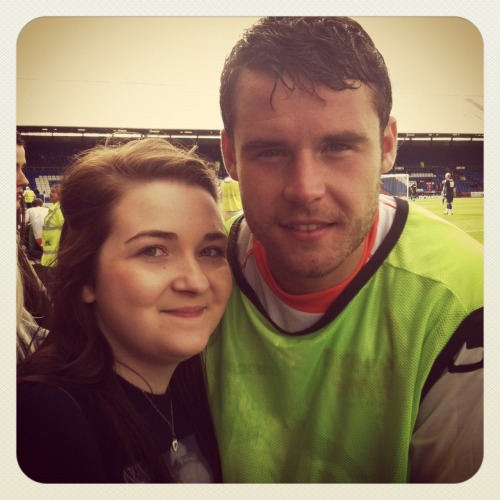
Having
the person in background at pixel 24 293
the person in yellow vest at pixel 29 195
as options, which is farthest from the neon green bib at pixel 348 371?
the person in yellow vest at pixel 29 195

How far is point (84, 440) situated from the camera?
129 cm

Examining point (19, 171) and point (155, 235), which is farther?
point (19, 171)

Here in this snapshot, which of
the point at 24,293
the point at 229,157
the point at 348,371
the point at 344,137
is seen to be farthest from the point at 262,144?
the point at 24,293

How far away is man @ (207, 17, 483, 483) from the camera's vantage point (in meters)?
1.30

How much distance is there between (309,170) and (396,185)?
0.83 ft

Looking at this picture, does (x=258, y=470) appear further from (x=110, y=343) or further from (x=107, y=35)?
(x=107, y=35)

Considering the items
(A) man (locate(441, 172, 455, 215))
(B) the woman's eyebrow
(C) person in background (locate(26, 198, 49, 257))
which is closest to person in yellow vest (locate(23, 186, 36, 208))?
(C) person in background (locate(26, 198, 49, 257))

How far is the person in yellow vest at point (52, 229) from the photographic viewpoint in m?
1.36

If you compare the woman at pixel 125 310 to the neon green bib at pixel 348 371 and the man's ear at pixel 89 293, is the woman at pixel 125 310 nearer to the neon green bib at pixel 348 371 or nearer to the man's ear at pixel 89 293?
the man's ear at pixel 89 293

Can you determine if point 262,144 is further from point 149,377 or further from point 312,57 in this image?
point 149,377

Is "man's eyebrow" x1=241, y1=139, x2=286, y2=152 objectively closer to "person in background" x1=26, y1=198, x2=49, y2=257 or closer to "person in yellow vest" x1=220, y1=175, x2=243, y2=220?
"person in yellow vest" x1=220, y1=175, x2=243, y2=220

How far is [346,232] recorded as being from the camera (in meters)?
1.34

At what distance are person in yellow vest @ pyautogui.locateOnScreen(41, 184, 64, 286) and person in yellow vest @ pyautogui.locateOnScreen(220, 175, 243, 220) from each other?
→ 415 millimetres
